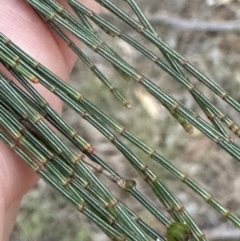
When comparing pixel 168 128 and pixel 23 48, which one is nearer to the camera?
pixel 23 48

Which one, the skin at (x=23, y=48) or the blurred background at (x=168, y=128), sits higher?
the blurred background at (x=168, y=128)

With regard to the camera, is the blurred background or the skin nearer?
the skin

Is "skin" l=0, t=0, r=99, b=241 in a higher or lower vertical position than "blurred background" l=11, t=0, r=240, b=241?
lower

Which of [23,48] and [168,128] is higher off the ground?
[168,128]

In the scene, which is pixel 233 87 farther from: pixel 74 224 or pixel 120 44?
pixel 74 224

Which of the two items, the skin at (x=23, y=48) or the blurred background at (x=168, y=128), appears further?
the blurred background at (x=168, y=128)
